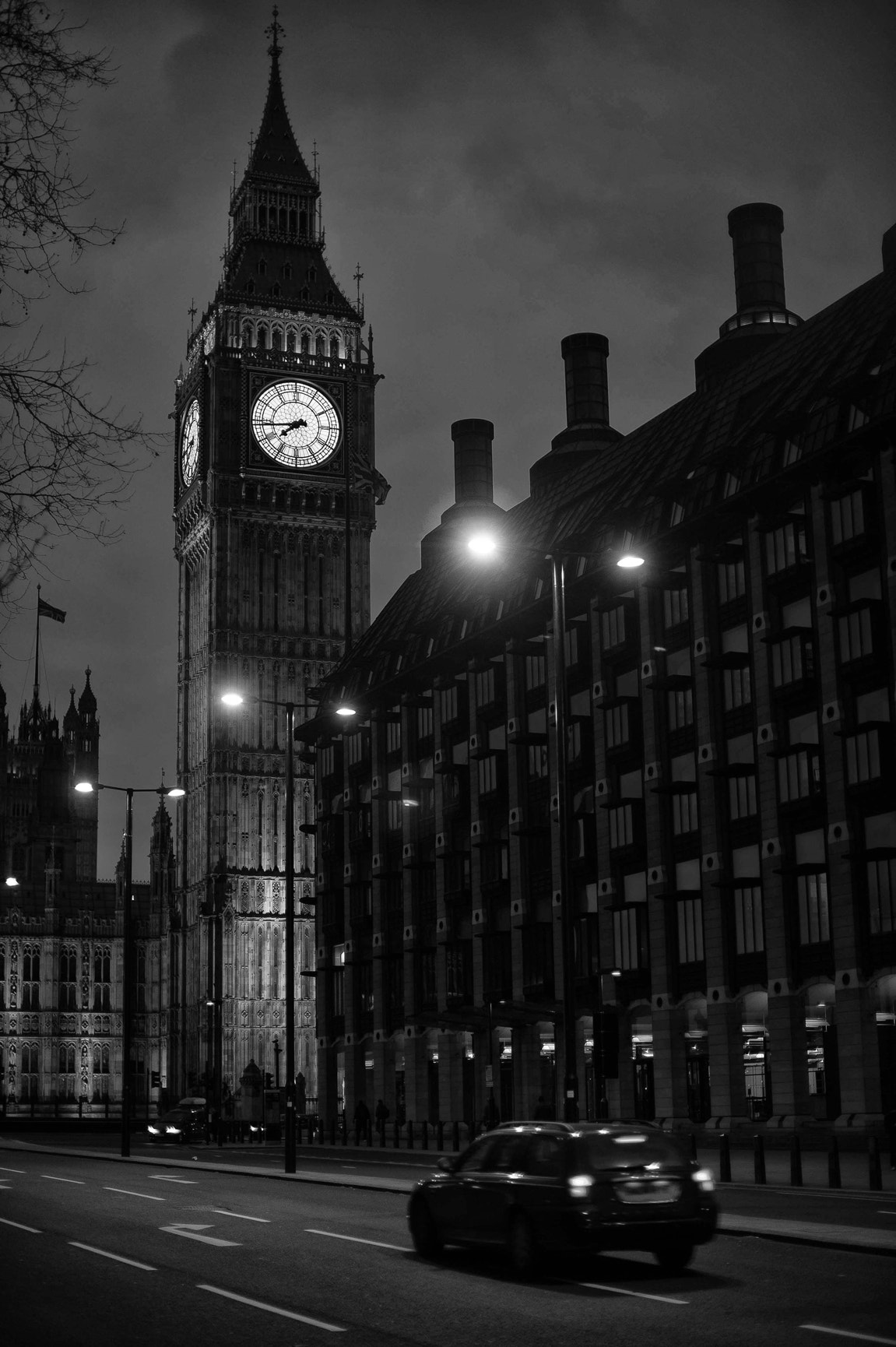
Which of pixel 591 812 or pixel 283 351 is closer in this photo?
pixel 591 812

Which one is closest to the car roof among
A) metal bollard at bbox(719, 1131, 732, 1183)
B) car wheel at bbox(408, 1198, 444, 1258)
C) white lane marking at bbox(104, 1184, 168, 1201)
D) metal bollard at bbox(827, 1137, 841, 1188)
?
car wheel at bbox(408, 1198, 444, 1258)

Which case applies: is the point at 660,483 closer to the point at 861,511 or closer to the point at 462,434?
the point at 861,511

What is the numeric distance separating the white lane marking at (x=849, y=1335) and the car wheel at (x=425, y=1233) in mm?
6247

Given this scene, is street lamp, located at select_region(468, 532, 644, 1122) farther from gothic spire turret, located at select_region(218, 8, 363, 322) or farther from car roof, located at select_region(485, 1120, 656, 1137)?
gothic spire turret, located at select_region(218, 8, 363, 322)

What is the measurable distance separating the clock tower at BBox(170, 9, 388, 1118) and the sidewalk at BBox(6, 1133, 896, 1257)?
4173 cm

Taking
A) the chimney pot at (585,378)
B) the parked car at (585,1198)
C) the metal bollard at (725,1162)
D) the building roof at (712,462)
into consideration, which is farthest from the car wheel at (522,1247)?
the chimney pot at (585,378)

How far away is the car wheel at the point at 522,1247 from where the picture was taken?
17.9 metres

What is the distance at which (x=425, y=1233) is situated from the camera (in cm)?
1980

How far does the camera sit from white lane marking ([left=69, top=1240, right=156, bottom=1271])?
61.3 ft

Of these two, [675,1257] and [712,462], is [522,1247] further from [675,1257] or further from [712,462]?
[712,462]

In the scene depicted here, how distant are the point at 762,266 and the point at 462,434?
104ft

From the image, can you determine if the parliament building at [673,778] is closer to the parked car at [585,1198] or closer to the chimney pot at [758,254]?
the chimney pot at [758,254]

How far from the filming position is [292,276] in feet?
420

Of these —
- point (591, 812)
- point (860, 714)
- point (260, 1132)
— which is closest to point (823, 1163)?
point (860, 714)
